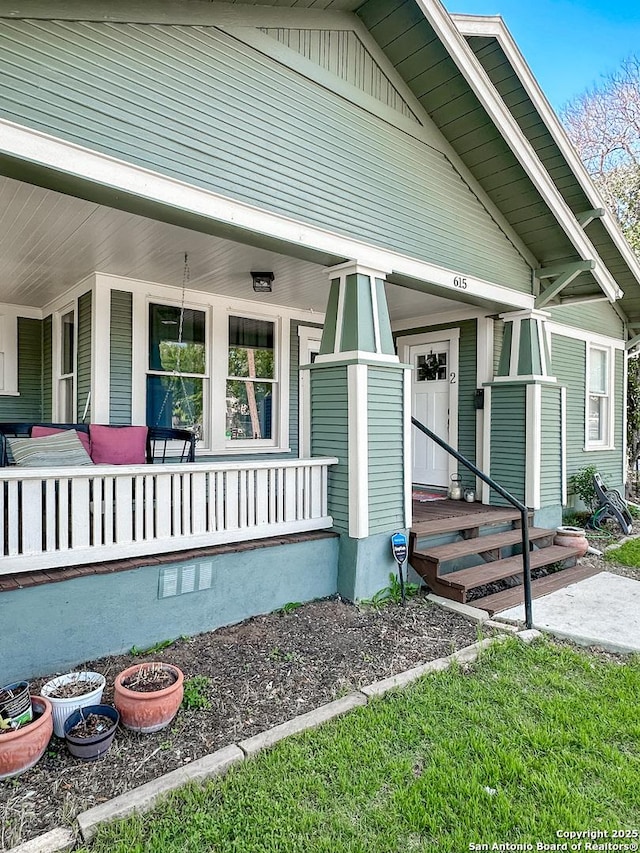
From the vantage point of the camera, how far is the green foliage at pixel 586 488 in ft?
→ 25.3

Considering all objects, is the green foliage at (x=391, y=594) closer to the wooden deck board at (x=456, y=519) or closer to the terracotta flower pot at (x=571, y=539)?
the wooden deck board at (x=456, y=519)

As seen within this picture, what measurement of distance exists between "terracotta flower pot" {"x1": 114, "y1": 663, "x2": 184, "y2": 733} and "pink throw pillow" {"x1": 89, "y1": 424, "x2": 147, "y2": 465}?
8.53 feet

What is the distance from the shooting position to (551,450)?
6.30 m

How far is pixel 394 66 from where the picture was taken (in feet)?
15.1

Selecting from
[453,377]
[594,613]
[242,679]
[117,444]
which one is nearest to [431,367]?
[453,377]

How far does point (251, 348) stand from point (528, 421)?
334cm

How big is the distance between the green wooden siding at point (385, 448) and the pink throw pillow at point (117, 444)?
2.25 metres

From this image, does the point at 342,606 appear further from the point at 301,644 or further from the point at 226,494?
the point at 226,494

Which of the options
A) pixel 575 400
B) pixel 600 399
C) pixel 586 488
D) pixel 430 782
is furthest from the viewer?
pixel 600 399

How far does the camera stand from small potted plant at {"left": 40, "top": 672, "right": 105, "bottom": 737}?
2.48m

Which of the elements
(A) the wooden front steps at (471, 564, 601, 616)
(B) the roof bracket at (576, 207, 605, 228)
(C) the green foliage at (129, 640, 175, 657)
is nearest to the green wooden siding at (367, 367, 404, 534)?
(A) the wooden front steps at (471, 564, 601, 616)

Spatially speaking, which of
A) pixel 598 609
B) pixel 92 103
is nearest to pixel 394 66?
pixel 92 103

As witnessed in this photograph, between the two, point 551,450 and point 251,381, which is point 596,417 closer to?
point 551,450

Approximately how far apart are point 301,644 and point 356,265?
2919mm
